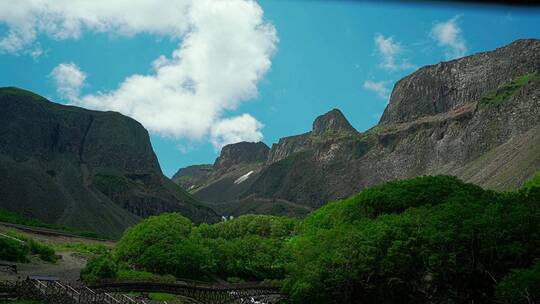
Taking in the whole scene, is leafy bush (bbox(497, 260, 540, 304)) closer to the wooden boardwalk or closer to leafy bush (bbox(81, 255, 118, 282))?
the wooden boardwalk

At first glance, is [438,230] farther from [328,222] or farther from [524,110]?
[524,110]

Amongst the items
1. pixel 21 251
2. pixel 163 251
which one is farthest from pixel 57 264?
pixel 163 251

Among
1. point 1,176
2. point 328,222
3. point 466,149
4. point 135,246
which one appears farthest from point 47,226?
point 466,149

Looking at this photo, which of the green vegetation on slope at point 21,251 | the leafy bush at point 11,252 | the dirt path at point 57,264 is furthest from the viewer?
the green vegetation on slope at point 21,251

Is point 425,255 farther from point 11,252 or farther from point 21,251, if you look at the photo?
point 21,251

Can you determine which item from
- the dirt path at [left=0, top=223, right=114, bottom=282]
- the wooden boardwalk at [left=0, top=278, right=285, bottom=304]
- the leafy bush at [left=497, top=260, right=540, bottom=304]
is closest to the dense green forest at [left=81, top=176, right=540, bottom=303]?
the leafy bush at [left=497, top=260, right=540, bottom=304]

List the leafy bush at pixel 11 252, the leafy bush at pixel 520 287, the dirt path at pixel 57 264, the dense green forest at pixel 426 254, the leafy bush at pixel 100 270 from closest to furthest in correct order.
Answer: the leafy bush at pixel 520 287, the dense green forest at pixel 426 254, the leafy bush at pixel 100 270, the dirt path at pixel 57 264, the leafy bush at pixel 11 252

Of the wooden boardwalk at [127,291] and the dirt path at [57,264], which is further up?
the dirt path at [57,264]

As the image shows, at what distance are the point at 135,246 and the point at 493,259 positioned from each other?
49425 mm

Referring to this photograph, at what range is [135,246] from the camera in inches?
3027

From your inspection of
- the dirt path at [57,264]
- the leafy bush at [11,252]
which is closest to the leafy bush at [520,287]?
the dirt path at [57,264]

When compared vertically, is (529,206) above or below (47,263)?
above

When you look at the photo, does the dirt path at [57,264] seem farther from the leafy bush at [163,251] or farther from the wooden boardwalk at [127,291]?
the leafy bush at [163,251]

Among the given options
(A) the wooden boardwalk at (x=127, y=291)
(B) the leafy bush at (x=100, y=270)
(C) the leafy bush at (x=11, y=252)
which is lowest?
(A) the wooden boardwalk at (x=127, y=291)
